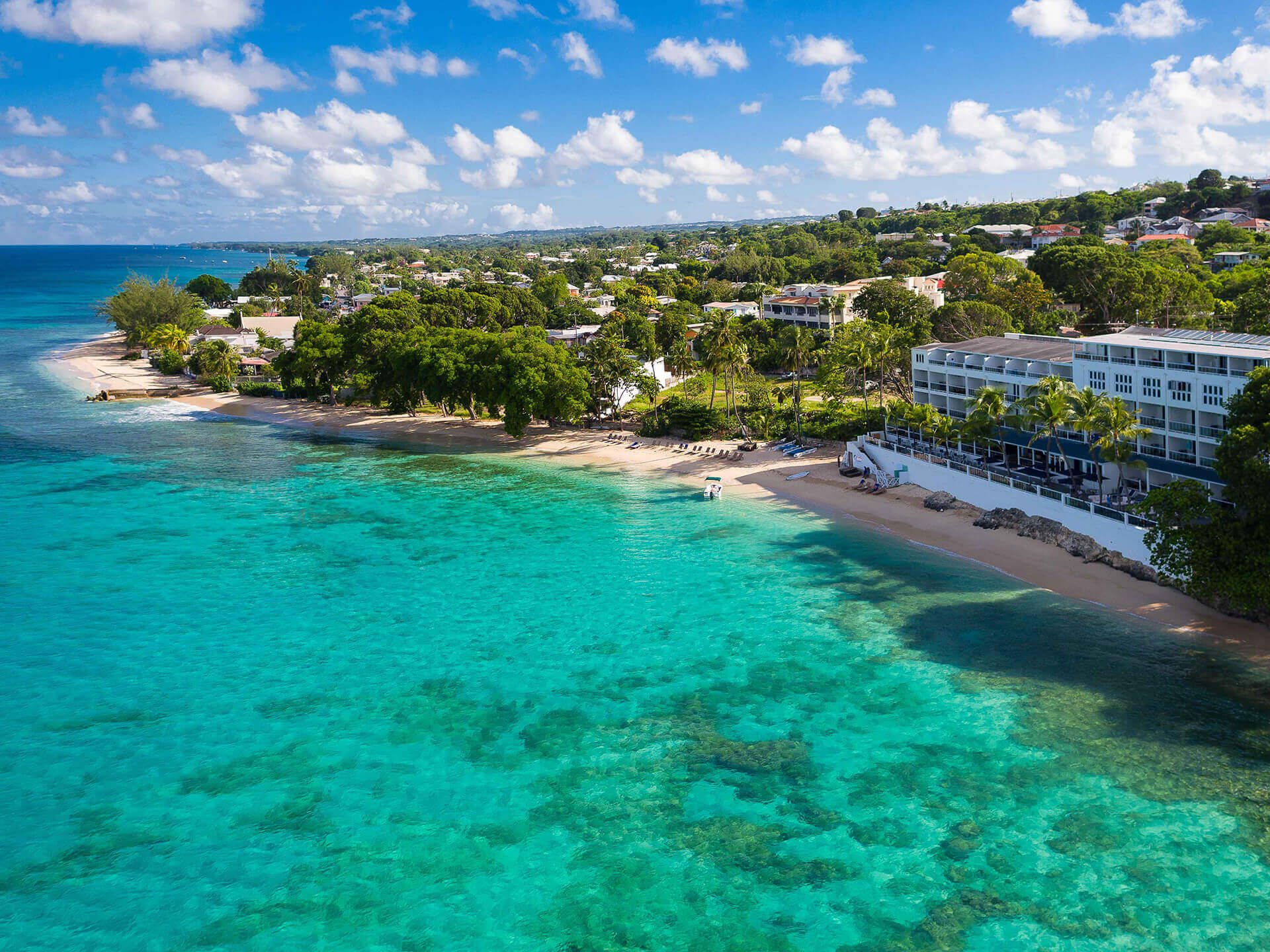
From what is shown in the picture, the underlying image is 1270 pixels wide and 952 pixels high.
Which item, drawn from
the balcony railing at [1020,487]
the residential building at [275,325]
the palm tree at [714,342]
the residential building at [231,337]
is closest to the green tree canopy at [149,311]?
the residential building at [231,337]

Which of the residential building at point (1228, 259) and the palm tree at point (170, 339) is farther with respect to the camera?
the palm tree at point (170, 339)

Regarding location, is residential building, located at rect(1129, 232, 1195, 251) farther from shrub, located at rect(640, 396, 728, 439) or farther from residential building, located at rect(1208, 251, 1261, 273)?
shrub, located at rect(640, 396, 728, 439)

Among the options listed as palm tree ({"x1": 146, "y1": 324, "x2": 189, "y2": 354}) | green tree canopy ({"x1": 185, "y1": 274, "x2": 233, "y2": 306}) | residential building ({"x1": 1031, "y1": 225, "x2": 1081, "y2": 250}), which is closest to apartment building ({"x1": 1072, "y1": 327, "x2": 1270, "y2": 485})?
residential building ({"x1": 1031, "y1": 225, "x2": 1081, "y2": 250})

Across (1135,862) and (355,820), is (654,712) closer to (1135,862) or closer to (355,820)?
(355,820)

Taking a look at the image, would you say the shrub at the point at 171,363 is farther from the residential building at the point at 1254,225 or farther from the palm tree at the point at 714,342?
the residential building at the point at 1254,225

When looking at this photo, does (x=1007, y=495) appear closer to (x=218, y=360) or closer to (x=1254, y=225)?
(x=218, y=360)

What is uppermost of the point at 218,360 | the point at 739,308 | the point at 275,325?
the point at 275,325

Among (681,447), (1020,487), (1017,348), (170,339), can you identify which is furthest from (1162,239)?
(170,339)
